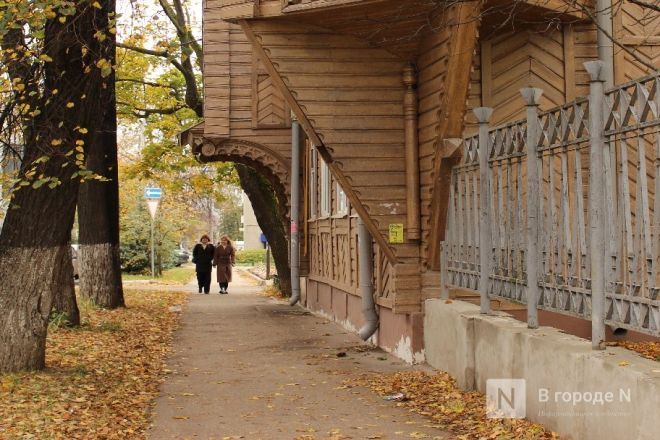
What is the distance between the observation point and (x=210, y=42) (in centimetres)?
1925

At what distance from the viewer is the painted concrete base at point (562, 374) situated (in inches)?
218

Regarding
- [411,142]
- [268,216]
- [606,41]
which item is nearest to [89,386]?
[411,142]

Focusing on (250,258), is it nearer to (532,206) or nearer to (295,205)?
(295,205)

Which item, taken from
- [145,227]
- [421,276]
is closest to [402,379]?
[421,276]

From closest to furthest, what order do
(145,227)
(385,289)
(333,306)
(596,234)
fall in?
1. (596,234)
2. (385,289)
3. (333,306)
4. (145,227)

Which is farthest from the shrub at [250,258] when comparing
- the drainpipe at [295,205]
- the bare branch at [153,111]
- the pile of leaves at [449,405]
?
the pile of leaves at [449,405]

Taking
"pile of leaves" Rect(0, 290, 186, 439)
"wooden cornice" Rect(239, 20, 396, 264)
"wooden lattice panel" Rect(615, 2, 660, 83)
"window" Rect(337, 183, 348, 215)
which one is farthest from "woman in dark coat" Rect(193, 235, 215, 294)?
"wooden lattice panel" Rect(615, 2, 660, 83)

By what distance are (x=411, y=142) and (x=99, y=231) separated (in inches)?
367

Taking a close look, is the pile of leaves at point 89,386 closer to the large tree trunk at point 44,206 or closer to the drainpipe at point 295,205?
the large tree trunk at point 44,206

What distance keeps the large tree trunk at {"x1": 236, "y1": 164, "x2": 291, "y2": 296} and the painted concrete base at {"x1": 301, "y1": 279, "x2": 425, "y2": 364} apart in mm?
5971

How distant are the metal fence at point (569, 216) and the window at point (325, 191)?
24.9 ft

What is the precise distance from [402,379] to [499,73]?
3.56 metres

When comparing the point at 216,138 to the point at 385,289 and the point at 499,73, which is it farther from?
the point at 499,73

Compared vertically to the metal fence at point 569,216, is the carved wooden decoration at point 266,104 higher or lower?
higher
